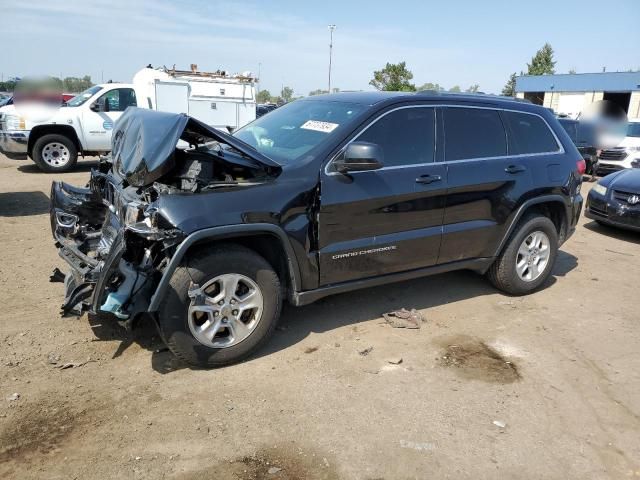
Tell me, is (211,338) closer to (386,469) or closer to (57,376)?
(57,376)

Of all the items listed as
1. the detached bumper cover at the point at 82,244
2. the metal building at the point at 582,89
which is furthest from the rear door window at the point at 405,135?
the metal building at the point at 582,89

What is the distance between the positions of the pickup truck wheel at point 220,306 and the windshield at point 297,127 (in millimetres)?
892

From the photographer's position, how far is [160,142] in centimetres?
341

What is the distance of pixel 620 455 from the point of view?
298 cm

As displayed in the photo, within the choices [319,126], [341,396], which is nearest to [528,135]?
[319,126]

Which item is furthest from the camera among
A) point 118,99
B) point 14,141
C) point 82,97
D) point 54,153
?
point 118,99

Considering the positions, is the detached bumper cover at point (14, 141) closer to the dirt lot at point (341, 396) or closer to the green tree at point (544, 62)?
the dirt lot at point (341, 396)

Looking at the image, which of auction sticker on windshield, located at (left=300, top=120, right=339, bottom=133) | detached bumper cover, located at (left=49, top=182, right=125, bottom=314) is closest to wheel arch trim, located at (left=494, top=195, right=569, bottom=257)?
auction sticker on windshield, located at (left=300, top=120, right=339, bottom=133)

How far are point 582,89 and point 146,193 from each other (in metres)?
47.0

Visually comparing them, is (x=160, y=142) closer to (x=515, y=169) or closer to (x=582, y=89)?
(x=515, y=169)

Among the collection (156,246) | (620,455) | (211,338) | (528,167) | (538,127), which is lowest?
(620,455)

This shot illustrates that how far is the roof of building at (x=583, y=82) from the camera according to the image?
3934cm

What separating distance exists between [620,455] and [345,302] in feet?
8.26

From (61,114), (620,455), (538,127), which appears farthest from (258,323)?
(61,114)
